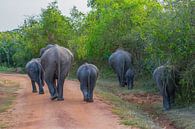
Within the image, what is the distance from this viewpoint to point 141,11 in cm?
3422

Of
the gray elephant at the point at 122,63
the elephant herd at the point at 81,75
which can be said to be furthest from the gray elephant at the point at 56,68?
the gray elephant at the point at 122,63

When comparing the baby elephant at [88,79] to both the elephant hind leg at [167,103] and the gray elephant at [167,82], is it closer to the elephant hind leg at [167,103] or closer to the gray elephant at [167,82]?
the gray elephant at [167,82]

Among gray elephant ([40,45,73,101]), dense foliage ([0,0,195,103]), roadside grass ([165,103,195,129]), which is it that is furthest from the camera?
gray elephant ([40,45,73,101])

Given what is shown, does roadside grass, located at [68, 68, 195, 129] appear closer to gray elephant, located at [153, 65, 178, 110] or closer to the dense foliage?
gray elephant, located at [153, 65, 178, 110]

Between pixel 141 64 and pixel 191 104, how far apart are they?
13.1 meters

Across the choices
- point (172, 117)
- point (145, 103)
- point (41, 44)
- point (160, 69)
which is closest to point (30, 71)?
point (145, 103)

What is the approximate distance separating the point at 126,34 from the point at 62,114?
18.3 m

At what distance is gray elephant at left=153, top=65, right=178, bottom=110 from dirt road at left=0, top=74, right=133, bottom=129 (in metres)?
2.25

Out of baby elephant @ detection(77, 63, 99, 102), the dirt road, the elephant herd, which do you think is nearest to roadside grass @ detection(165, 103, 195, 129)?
the elephant herd

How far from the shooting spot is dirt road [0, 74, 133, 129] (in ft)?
43.5

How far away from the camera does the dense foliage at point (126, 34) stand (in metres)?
18.0

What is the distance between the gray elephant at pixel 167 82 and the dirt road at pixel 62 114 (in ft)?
7.39

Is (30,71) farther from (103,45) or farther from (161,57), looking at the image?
(103,45)

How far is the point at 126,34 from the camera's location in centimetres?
3297
